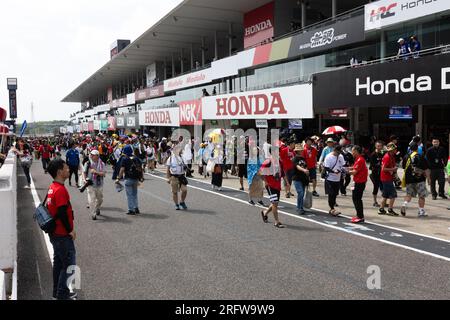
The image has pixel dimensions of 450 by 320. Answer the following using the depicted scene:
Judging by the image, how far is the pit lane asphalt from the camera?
5.19 meters

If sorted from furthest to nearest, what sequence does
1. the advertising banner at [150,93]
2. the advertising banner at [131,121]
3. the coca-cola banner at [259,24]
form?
1. the advertising banner at [131,121]
2. the advertising banner at [150,93]
3. the coca-cola banner at [259,24]

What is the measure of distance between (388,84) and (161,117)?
88.7 ft

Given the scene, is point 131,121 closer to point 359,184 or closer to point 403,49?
point 403,49

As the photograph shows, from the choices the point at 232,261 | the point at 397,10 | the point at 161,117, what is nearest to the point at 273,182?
the point at 232,261

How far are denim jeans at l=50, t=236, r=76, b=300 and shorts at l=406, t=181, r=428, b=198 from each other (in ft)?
25.3

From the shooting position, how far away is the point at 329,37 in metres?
20.4

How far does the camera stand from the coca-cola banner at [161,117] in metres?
36.8

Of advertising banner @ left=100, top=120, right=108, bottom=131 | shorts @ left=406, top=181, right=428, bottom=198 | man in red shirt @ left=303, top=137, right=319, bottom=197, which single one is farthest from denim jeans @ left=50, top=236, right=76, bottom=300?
advertising banner @ left=100, top=120, right=108, bottom=131

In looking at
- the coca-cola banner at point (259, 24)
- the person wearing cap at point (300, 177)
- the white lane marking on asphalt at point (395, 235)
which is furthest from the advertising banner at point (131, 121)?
the white lane marking on asphalt at point (395, 235)

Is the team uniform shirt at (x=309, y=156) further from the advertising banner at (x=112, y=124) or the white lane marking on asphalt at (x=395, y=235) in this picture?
the advertising banner at (x=112, y=124)

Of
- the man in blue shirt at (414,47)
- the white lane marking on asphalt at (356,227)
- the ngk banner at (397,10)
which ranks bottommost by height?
the white lane marking on asphalt at (356,227)

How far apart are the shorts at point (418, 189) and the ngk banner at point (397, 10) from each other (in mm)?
7966
